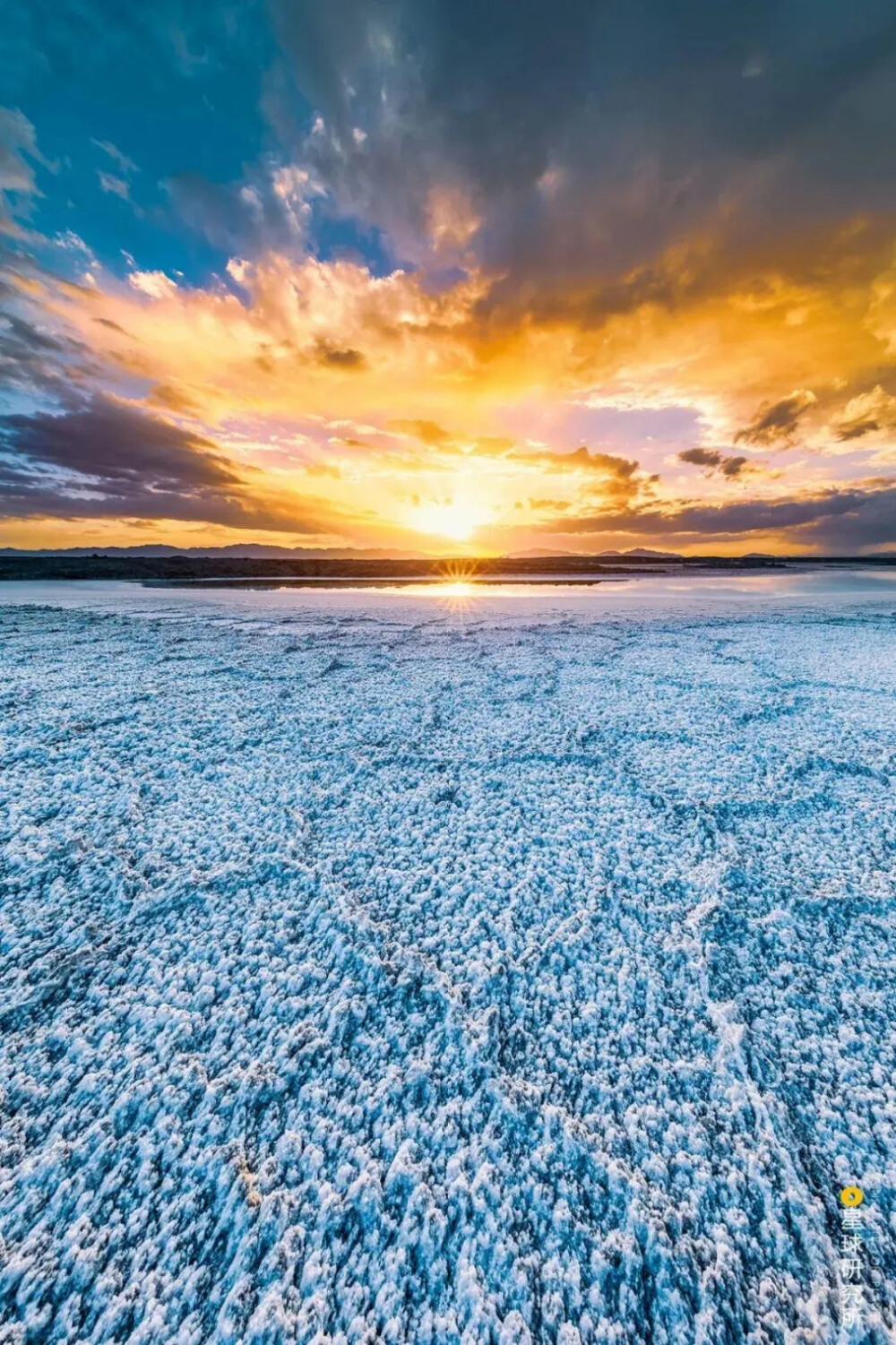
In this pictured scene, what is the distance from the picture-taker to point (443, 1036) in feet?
3.07

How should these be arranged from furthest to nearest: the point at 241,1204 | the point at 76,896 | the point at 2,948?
1. the point at 76,896
2. the point at 2,948
3. the point at 241,1204

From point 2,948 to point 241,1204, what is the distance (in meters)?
0.81

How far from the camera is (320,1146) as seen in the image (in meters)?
0.77

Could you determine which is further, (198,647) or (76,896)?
(198,647)

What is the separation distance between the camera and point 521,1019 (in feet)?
3.16

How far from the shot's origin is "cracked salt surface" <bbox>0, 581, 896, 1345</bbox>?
639 mm

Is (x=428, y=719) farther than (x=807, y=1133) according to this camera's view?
Yes

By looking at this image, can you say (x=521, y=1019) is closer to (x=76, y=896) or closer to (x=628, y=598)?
(x=76, y=896)

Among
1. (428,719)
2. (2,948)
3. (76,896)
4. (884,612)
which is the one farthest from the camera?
(884,612)

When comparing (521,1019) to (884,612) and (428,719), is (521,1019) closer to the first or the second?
(428,719)

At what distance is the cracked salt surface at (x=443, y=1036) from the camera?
25.2 inches

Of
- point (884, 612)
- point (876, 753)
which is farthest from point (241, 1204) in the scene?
point (884, 612)

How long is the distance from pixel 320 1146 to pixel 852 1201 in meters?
0.76

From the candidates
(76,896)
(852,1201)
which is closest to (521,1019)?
(852,1201)
